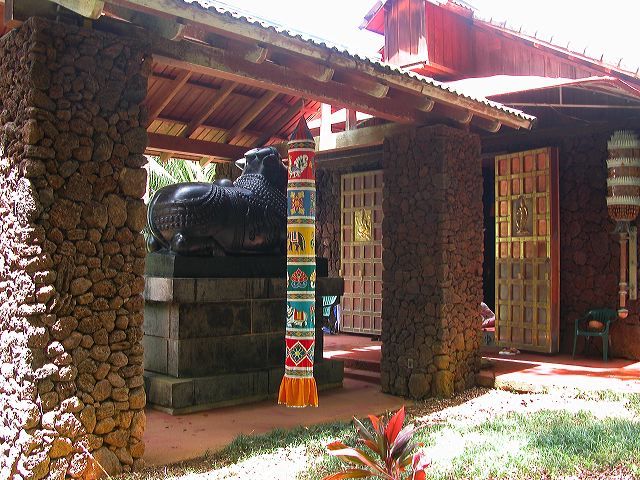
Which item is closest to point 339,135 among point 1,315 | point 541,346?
point 541,346

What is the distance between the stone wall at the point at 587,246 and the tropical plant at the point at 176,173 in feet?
32.9

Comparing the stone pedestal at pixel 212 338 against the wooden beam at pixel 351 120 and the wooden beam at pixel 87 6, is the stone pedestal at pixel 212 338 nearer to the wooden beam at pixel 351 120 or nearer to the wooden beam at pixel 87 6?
the wooden beam at pixel 351 120

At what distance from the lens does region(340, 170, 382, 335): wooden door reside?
10812 mm

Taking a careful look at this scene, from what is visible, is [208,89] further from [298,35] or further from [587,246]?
[587,246]

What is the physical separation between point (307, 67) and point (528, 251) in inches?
193

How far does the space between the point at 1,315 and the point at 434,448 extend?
10.3 ft

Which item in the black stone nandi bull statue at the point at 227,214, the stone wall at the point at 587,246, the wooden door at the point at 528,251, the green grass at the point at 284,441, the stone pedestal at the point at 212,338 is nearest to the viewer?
the green grass at the point at 284,441

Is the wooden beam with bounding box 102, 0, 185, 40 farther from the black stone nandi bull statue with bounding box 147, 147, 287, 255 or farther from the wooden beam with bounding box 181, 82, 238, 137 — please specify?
→ the wooden beam with bounding box 181, 82, 238, 137

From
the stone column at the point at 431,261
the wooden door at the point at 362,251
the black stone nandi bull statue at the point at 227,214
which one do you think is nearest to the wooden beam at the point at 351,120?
the stone column at the point at 431,261

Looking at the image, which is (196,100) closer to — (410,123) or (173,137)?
(173,137)

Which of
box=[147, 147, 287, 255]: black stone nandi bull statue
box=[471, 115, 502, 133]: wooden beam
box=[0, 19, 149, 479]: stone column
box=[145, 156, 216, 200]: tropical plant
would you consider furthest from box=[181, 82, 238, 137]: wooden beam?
box=[145, 156, 216, 200]: tropical plant

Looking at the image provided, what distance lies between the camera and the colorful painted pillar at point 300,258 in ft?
16.6

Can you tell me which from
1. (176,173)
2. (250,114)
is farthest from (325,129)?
(176,173)

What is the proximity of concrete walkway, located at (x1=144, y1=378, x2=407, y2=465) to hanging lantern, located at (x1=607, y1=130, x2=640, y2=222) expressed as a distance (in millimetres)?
3623
